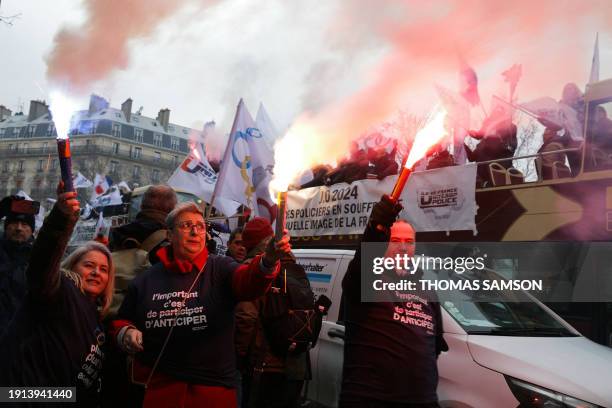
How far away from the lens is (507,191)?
858 centimetres

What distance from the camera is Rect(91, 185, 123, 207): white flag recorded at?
2094 cm

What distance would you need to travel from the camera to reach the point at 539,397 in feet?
12.0

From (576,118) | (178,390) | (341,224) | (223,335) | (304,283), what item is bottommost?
(178,390)

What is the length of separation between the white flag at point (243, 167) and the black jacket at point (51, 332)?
18.7ft

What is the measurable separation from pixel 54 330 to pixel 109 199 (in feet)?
62.5

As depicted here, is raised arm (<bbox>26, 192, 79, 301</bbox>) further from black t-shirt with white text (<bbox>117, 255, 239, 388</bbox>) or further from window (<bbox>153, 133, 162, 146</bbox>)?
window (<bbox>153, 133, 162, 146</bbox>)

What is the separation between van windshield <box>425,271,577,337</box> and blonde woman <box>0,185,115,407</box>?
8.87 feet

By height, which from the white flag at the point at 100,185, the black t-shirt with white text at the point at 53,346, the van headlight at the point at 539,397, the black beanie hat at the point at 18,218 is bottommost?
the van headlight at the point at 539,397

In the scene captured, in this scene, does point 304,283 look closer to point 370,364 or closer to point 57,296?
point 370,364

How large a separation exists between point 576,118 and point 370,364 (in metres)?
6.68

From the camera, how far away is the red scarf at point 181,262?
3.25 meters

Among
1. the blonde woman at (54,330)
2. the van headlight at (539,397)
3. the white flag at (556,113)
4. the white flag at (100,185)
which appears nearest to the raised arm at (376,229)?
the van headlight at (539,397)

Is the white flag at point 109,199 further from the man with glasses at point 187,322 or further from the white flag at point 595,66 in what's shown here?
the man with glasses at point 187,322

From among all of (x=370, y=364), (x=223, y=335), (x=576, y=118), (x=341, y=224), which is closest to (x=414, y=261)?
(x=370, y=364)
